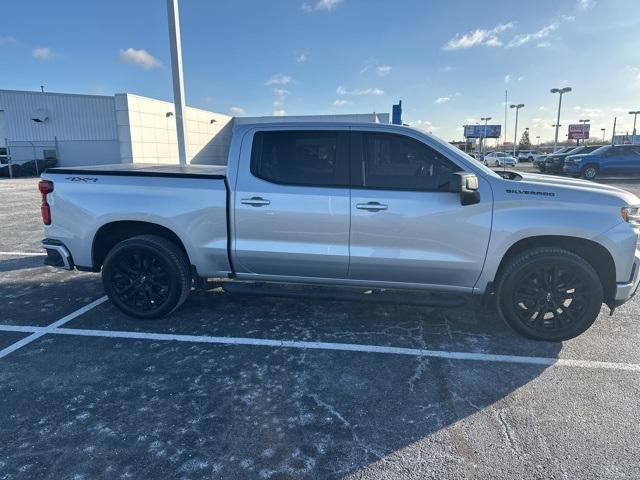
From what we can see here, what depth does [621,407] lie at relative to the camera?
3.04 m

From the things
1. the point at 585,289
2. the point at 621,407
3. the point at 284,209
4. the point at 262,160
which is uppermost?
the point at 262,160

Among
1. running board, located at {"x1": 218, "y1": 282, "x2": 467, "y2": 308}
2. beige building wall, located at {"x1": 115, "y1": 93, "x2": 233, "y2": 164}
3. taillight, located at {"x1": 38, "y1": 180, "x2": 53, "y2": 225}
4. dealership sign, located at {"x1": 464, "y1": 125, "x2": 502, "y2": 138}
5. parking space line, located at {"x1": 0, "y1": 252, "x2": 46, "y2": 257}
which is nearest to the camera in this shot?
running board, located at {"x1": 218, "y1": 282, "x2": 467, "y2": 308}

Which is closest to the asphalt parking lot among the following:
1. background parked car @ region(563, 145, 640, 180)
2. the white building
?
background parked car @ region(563, 145, 640, 180)

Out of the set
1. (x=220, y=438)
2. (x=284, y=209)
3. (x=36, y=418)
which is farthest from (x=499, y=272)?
(x=36, y=418)

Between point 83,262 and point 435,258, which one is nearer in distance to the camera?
point 435,258

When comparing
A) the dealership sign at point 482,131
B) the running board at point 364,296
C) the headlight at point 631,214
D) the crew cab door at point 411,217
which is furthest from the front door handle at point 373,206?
the dealership sign at point 482,131

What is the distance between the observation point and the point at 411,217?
12.8ft

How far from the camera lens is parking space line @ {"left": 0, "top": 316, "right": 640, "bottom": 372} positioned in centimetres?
367

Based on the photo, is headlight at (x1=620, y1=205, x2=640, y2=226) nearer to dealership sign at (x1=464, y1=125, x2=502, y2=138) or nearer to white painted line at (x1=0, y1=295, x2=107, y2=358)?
white painted line at (x1=0, y1=295, x2=107, y2=358)

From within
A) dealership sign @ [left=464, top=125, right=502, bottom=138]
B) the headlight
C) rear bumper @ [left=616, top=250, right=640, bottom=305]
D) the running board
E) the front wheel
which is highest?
dealership sign @ [left=464, top=125, right=502, bottom=138]

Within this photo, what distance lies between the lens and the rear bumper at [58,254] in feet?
A: 15.0

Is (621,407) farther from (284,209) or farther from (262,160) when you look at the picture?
(262,160)

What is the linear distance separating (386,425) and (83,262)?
356 centimetres

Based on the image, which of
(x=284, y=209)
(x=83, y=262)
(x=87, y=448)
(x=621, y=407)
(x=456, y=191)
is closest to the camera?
(x=87, y=448)
